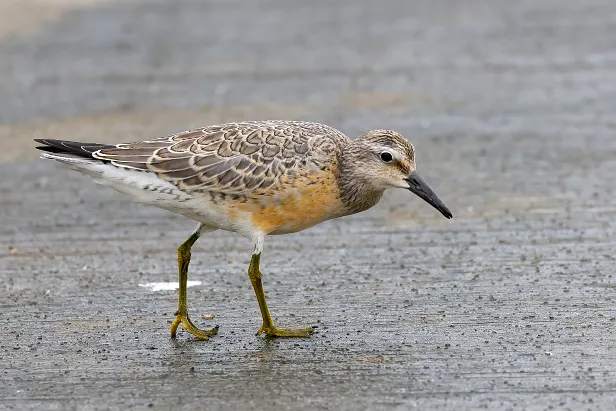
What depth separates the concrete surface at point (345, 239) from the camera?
605cm

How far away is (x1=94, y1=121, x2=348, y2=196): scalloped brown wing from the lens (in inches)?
267

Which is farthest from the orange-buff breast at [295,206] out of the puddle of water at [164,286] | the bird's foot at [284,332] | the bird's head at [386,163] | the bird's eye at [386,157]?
the puddle of water at [164,286]

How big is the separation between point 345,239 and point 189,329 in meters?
2.31

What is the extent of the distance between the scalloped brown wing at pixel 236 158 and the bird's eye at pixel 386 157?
1.02 feet

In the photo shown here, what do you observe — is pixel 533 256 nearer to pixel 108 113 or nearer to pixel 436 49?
pixel 108 113

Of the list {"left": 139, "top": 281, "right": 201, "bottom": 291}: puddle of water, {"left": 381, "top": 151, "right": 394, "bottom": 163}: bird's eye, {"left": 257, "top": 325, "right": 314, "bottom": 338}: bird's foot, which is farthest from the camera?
{"left": 139, "top": 281, "right": 201, "bottom": 291}: puddle of water

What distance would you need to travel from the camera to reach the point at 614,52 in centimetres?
1503

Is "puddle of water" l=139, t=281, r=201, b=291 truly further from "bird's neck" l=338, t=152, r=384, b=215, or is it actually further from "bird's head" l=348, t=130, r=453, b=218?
"bird's head" l=348, t=130, r=453, b=218

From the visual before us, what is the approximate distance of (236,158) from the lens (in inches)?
271

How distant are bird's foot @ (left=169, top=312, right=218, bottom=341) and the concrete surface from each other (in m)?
0.07

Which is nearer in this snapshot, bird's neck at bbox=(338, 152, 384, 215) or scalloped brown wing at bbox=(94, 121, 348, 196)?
scalloped brown wing at bbox=(94, 121, 348, 196)

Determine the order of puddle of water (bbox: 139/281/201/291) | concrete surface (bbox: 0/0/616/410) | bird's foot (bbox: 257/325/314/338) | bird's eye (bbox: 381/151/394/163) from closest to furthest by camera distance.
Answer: concrete surface (bbox: 0/0/616/410), bird's foot (bbox: 257/325/314/338), bird's eye (bbox: 381/151/394/163), puddle of water (bbox: 139/281/201/291)

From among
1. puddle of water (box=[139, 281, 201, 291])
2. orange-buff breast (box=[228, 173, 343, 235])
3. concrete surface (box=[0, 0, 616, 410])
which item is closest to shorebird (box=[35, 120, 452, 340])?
orange-buff breast (box=[228, 173, 343, 235])

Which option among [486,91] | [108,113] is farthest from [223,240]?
[486,91]
